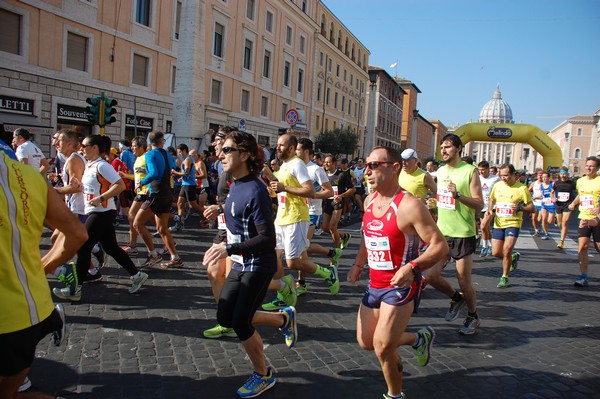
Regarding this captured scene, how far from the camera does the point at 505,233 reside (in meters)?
7.26

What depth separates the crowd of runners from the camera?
3.08 meters

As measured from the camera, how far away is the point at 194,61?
20.4m

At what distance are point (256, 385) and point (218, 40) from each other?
29.2 metres

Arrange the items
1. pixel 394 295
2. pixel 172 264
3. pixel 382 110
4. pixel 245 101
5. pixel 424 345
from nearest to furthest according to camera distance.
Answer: pixel 394 295 < pixel 424 345 < pixel 172 264 < pixel 245 101 < pixel 382 110

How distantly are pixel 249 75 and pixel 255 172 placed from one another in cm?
3103

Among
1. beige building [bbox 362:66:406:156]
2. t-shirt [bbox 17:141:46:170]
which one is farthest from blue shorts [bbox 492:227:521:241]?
beige building [bbox 362:66:406:156]

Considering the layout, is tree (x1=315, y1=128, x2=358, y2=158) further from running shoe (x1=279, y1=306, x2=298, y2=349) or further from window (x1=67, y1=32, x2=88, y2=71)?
running shoe (x1=279, y1=306, x2=298, y2=349)

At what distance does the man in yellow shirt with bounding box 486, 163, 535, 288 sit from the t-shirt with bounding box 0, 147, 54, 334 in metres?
6.62

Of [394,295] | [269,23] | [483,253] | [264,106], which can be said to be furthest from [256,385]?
[269,23]

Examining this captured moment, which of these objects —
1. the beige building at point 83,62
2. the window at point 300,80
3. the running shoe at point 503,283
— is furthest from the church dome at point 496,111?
the running shoe at point 503,283

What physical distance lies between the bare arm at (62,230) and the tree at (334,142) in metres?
42.4

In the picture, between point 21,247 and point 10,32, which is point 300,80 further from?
point 21,247

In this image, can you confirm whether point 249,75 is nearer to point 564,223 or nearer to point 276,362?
point 564,223

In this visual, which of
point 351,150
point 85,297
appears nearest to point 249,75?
point 351,150
